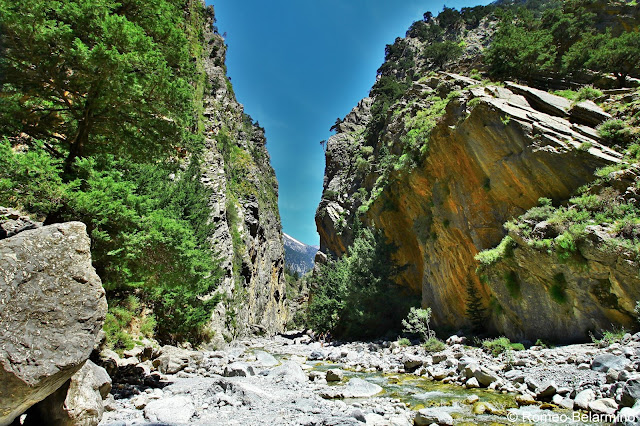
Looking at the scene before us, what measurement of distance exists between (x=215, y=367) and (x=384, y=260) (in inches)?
673

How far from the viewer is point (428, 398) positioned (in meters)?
7.67

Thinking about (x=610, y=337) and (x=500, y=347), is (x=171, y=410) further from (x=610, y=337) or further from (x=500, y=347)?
(x=610, y=337)

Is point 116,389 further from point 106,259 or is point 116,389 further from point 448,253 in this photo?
point 448,253

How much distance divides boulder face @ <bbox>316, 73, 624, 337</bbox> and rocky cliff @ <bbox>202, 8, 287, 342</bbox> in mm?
14776

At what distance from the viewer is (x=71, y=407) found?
4121 millimetres

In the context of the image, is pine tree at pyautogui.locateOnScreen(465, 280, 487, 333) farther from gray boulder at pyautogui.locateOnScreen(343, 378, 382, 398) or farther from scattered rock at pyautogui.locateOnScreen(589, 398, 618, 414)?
scattered rock at pyautogui.locateOnScreen(589, 398, 618, 414)

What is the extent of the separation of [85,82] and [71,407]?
6787 mm

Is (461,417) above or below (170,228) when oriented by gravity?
below

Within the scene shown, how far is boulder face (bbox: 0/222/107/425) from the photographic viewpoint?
11.2 ft

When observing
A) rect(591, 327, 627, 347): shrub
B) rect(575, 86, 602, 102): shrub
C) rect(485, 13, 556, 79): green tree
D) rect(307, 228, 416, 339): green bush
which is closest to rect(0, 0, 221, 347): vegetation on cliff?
rect(591, 327, 627, 347): shrub

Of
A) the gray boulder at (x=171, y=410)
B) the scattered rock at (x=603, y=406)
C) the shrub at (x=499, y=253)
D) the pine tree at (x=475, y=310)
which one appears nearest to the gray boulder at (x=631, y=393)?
the scattered rock at (x=603, y=406)

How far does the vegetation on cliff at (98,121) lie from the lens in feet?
20.0

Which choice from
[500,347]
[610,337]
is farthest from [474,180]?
[610,337]

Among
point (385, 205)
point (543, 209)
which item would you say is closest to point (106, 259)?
point (543, 209)
